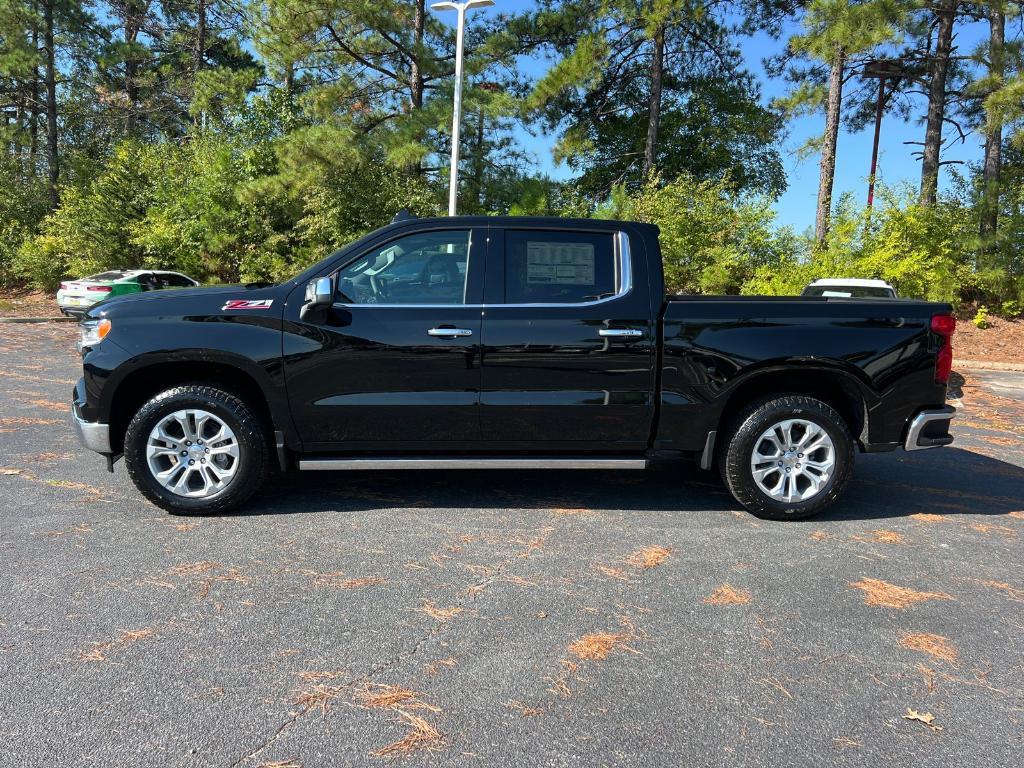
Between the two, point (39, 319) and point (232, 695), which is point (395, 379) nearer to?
point (232, 695)

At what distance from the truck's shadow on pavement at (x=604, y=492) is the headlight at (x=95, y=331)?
1.38 m

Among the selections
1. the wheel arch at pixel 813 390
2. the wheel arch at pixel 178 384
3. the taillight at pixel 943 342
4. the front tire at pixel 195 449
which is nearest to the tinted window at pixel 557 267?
the wheel arch at pixel 813 390

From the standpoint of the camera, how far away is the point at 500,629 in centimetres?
311

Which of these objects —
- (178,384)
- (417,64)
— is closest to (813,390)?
(178,384)

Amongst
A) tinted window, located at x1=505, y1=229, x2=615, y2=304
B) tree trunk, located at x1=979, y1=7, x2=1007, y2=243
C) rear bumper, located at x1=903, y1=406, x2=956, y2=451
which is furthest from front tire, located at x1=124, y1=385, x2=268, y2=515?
tree trunk, located at x1=979, y1=7, x2=1007, y2=243

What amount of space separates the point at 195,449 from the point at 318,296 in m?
1.23

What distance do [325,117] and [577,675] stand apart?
20.9 metres

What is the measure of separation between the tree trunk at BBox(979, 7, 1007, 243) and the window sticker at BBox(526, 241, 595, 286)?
57.0 feet

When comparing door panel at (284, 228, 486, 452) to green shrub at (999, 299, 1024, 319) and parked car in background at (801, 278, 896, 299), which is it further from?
green shrub at (999, 299, 1024, 319)

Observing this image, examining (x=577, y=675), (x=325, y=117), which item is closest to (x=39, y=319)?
(x=325, y=117)

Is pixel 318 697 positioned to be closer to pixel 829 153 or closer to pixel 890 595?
pixel 890 595

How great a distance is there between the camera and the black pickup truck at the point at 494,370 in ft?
14.3

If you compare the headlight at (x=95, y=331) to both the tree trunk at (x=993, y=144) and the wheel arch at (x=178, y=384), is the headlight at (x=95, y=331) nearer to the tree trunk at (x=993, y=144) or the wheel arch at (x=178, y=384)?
the wheel arch at (x=178, y=384)

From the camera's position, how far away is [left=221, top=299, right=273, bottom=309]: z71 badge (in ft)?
14.3
